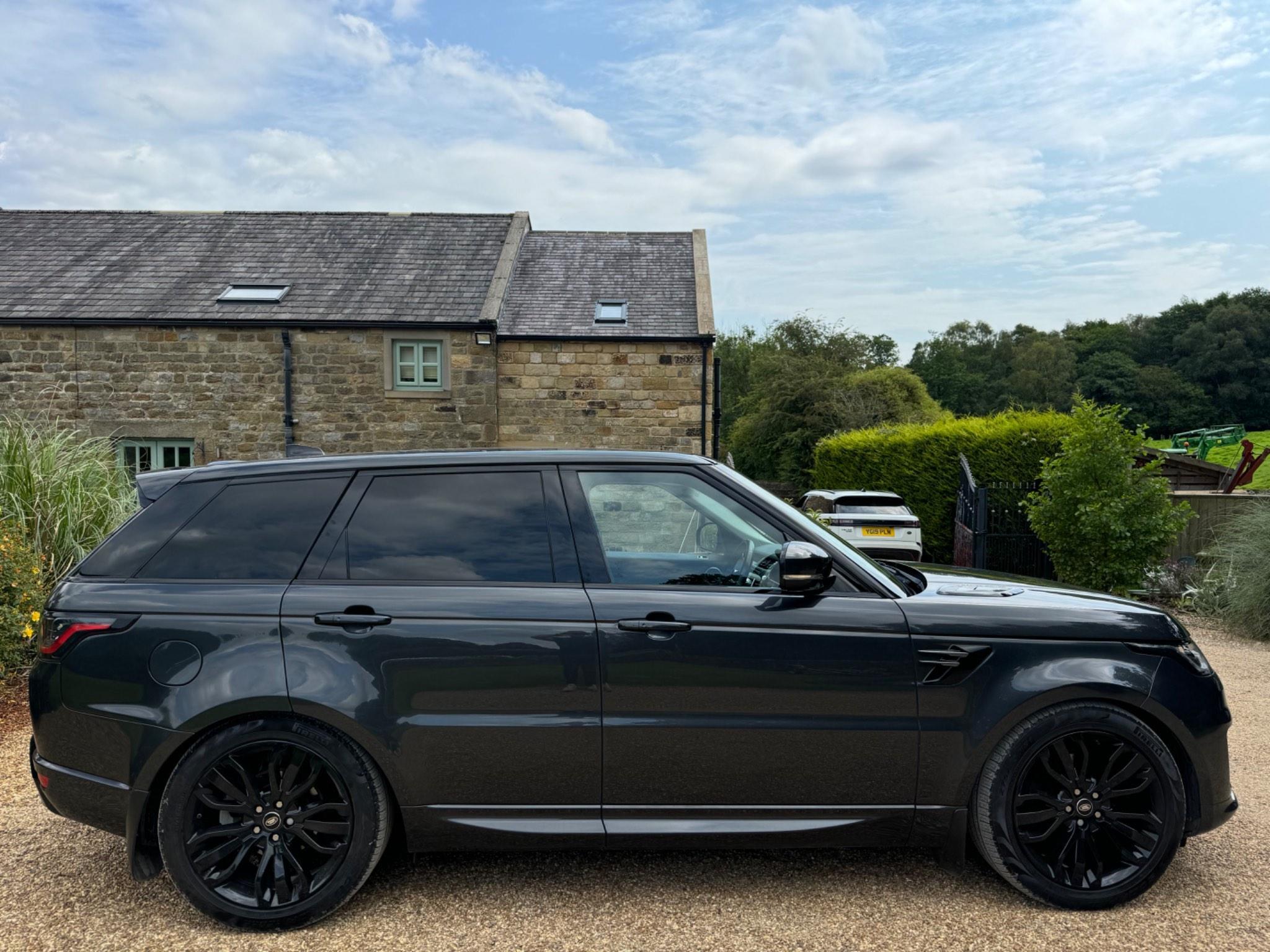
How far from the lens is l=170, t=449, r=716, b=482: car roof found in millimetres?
3461

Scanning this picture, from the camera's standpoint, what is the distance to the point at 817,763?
3.21 m

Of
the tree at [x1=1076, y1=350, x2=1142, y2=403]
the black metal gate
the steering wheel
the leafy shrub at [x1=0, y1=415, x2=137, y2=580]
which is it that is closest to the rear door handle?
the steering wheel

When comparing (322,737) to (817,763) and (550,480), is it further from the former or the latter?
(817,763)

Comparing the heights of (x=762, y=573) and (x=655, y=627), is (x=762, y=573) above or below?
above

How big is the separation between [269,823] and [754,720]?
1.72 meters

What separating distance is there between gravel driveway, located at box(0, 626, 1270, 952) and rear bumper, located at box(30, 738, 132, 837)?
1.16 feet

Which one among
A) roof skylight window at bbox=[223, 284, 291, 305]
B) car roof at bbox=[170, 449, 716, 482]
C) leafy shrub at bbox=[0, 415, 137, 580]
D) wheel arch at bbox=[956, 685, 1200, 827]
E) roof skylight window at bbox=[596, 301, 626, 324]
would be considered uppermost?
roof skylight window at bbox=[223, 284, 291, 305]

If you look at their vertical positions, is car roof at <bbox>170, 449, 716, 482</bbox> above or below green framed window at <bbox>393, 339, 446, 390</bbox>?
below

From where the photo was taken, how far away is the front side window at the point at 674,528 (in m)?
3.41

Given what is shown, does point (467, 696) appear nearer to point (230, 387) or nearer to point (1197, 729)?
point (1197, 729)

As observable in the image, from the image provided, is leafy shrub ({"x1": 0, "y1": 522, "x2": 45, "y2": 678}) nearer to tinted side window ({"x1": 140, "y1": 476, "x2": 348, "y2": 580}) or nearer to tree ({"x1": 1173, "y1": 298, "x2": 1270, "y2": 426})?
tinted side window ({"x1": 140, "y1": 476, "x2": 348, "y2": 580})

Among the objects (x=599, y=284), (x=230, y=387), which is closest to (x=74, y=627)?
(x=230, y=387)

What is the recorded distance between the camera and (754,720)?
10.5 ft

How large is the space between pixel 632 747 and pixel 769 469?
3314 centimetres
